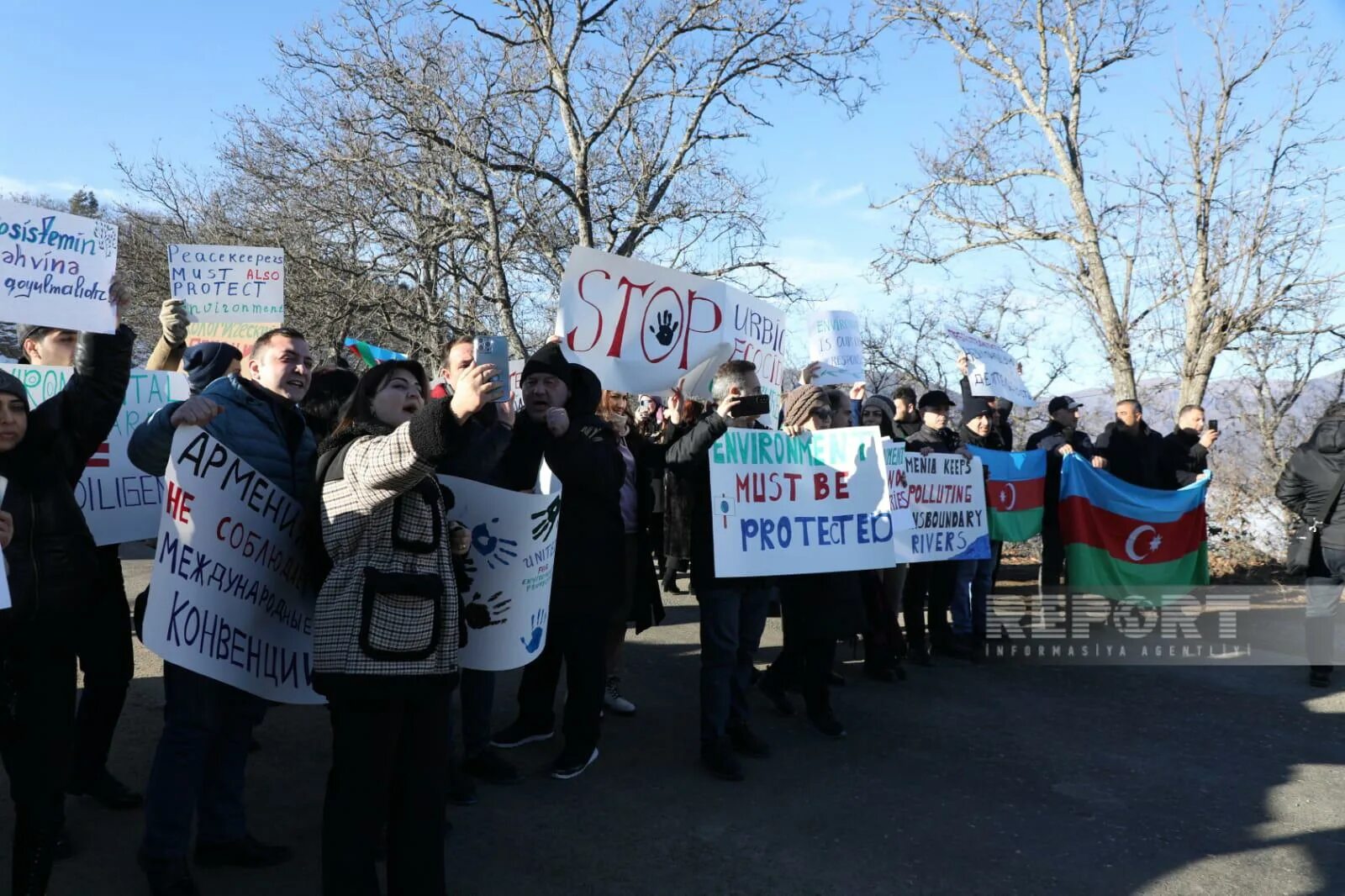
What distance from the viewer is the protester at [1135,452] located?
973 centimetres

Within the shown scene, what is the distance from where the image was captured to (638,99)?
1775 centimetres

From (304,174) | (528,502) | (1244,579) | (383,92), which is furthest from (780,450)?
(304,174)

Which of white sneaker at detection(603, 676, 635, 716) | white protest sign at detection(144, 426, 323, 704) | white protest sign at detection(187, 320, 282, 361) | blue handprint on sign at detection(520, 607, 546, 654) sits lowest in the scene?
white sneaker at detection(603, 676, 635, 716)

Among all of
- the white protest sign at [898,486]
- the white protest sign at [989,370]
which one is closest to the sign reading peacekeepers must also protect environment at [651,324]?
the white protest sign at [898,486]

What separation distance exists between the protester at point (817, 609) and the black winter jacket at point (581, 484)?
1238 millimetres

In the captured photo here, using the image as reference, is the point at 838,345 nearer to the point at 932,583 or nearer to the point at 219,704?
the point at 932,583

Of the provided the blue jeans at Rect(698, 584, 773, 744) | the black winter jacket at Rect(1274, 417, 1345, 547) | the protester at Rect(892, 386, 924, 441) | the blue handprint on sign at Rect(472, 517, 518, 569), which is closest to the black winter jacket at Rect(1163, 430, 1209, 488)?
the black winter jacket at Rect(1274, 417, 1345, 547)

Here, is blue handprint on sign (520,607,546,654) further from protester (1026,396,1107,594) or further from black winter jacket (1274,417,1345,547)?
protester (1026,396,1107,594)

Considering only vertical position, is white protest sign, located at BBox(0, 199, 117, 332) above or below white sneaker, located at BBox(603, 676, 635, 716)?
above

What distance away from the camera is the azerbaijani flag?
30.3 ft

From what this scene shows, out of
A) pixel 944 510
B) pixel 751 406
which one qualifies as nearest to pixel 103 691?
pixel 751 406

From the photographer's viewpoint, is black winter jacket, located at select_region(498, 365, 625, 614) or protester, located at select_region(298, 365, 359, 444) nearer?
protester, located at select_region(298, 365, 359, 444)

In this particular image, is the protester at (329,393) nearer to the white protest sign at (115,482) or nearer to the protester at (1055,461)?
the white protest sign at (115,482)

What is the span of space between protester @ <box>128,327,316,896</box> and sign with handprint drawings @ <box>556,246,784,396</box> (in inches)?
88.0
